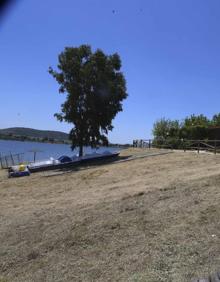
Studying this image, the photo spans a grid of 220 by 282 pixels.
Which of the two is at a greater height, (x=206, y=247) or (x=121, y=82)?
(x=121, y=82)

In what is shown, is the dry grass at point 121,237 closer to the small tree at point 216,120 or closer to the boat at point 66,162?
the boat at point 66,162

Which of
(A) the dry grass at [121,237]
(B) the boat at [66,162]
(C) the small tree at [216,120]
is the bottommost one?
(A) the dry grass at [121,237]

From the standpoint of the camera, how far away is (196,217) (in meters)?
8.86

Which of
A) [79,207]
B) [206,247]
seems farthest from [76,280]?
[79,207]

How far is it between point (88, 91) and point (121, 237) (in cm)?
2764

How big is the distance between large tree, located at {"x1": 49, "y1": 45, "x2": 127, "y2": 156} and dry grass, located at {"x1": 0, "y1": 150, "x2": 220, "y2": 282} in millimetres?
22957

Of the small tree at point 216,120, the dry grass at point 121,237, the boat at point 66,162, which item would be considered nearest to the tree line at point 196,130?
the small tree at point 216,120

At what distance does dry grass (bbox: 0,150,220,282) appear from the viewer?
690cm

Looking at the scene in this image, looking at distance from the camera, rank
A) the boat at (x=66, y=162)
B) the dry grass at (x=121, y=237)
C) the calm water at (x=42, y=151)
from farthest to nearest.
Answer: the calm water at (x=42, y=151) < the boat at (x=66, y=162) < the dry grass at (x=121, y=237)

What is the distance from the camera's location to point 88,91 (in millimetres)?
35250

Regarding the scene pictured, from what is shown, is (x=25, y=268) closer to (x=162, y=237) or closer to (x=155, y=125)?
(x=162, y=237)

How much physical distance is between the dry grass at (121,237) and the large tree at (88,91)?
75.3ft

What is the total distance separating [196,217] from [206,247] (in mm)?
1772

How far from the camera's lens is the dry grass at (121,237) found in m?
6.90
